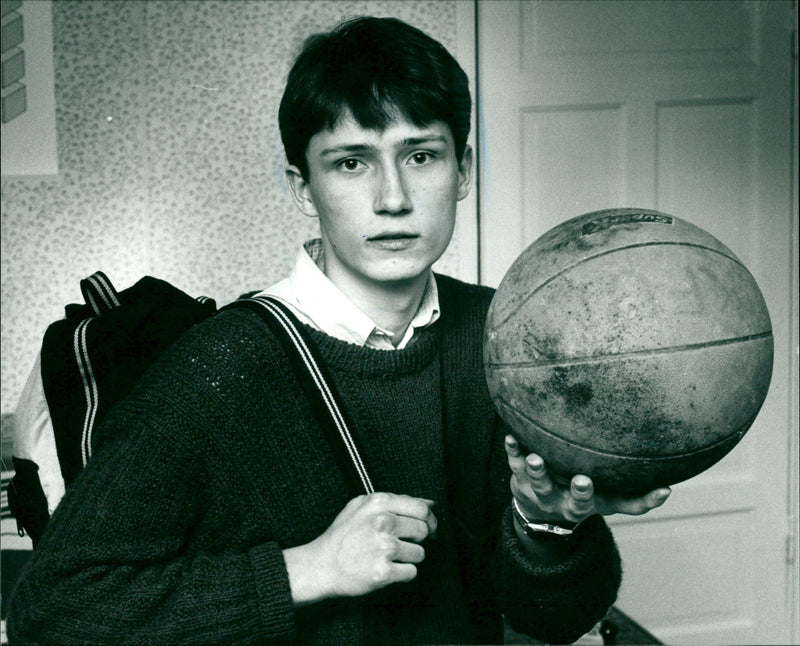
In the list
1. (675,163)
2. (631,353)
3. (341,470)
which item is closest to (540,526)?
(341,470)

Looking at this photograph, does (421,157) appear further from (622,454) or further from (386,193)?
(622,454)

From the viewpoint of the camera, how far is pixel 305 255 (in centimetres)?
133

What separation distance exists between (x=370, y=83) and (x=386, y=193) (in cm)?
19

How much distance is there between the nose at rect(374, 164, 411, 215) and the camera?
119cm

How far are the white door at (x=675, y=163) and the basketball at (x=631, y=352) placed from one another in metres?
1.37

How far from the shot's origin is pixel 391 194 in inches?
46.9

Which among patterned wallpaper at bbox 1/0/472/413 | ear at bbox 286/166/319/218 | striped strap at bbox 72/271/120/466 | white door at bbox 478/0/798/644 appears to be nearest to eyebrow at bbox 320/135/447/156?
ear at bbox 286/166/319/218

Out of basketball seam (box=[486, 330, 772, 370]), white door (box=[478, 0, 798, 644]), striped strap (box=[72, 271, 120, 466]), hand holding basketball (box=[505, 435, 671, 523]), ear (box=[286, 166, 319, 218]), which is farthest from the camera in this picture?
white door (box=[478, 0, 798, 644])

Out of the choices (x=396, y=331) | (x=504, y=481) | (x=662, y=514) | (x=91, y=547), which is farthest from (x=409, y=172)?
(x=662, y=514)

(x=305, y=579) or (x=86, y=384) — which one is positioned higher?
(x=86, y=384)

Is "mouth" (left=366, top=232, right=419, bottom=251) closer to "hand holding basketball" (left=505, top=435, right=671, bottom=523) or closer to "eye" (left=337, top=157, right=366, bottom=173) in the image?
"eye" (left=337, top=157, right=366, bottom=173)

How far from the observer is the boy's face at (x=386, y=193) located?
1.22 meters

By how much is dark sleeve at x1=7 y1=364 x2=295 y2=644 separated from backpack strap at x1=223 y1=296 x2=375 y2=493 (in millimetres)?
157

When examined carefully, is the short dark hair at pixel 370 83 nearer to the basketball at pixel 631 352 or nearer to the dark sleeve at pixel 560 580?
the basketball at pixel 631 352
